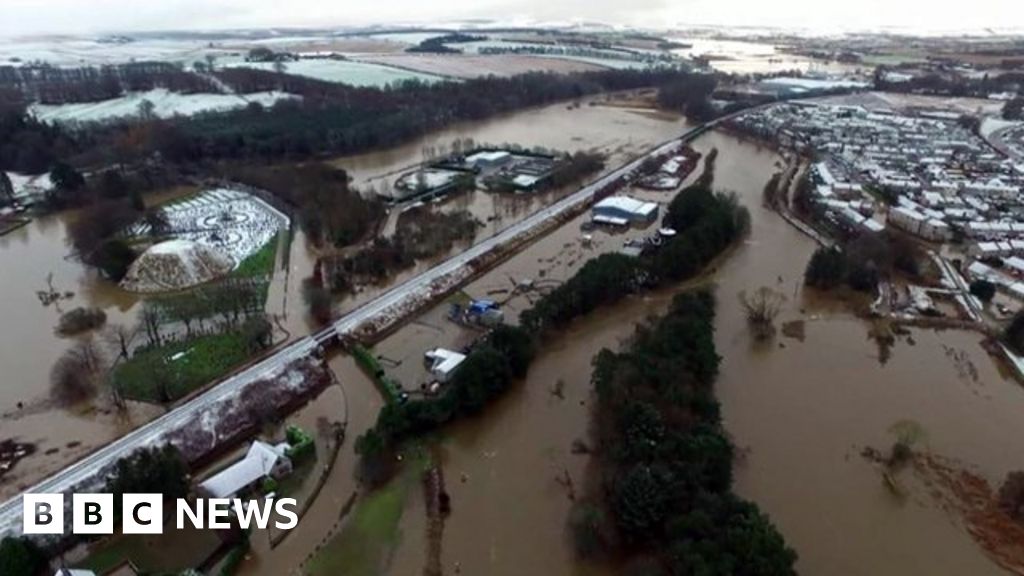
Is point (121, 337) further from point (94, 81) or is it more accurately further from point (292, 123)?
point (94, 81)

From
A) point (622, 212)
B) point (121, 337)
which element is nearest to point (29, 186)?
point (121, 337)

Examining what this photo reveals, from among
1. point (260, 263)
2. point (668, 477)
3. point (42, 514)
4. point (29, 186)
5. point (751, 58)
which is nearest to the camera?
point (668, 477)

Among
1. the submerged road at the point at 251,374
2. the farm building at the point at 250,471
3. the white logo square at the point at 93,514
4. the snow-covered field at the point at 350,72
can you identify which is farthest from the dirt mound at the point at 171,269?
the snow-covered field at the point at 350,72

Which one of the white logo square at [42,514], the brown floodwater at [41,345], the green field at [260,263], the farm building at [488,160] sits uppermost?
the farm building at [488,160]

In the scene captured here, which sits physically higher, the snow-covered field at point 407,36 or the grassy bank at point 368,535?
the snow-covered field at point 407,36

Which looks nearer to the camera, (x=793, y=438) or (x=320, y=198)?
(x=793, y=438)

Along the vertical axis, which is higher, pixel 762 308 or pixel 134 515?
pixel 762 308

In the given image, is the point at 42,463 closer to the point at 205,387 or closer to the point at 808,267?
the point at 205,387

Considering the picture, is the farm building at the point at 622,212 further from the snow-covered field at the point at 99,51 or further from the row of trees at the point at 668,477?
the snow-covered field at the point at 99,51
